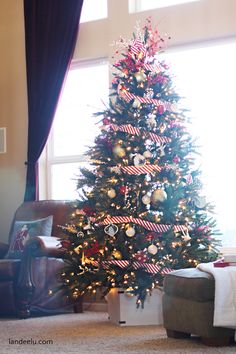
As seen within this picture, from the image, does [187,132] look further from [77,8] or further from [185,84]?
[77,8]

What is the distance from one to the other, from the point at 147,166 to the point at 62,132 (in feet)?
7.34

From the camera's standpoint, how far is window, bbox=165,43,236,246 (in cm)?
626

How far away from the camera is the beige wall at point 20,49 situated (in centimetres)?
651

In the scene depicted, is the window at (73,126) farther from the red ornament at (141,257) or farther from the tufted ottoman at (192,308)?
the tufted ottoman at (192,308)

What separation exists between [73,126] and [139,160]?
212 cm

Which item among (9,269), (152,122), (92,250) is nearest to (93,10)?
(152,122)

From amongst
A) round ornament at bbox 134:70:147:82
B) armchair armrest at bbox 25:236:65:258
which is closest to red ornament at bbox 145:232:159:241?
armchair armrest at bbox 25:236:65:258

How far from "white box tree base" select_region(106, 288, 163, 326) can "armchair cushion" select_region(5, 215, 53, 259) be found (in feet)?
4.59

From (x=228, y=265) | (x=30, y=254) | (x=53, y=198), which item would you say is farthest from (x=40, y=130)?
(x=228, y=265)

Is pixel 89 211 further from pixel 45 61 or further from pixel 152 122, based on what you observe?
pixel 45 61

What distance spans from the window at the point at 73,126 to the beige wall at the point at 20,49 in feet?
0.77

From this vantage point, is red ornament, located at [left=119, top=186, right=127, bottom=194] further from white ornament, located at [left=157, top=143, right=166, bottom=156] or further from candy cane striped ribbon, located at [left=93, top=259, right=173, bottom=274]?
candy cane striped ribbon, located at [left=93, top=259, right=173, bottom=274]

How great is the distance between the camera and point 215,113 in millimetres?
6410

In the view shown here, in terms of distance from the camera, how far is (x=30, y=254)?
19.0 feet
